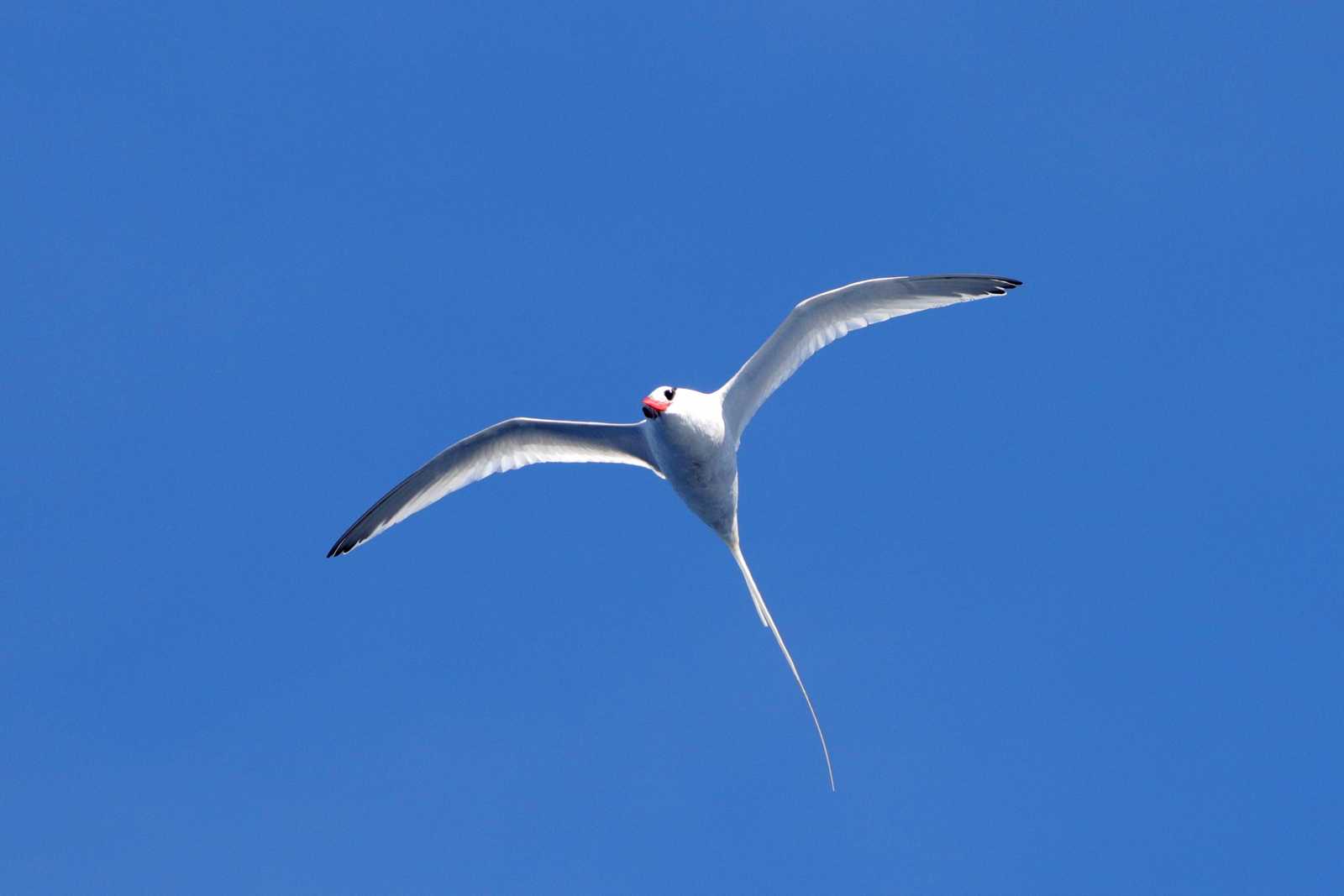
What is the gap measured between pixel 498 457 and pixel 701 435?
11.4ft

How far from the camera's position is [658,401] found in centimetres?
2475

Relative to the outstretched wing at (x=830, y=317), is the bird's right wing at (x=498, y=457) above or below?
below

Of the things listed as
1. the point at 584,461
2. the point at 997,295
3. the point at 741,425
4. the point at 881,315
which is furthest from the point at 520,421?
the point at 997,295

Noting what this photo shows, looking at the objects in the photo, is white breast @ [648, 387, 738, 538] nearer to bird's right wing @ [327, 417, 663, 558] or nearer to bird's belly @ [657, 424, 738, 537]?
bird's belly @ [657, 424, 738, 537]

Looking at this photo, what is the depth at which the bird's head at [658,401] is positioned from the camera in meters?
24.7

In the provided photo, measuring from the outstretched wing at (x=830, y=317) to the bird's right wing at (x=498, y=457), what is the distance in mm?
1605

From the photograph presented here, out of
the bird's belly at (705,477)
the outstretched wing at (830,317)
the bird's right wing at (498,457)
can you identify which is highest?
the outstretched wing at (830,317)

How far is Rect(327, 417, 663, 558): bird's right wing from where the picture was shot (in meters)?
26.3

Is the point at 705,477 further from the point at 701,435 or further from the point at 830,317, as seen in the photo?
the point at 830,317

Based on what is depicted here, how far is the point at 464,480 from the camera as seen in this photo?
26750 millimetres

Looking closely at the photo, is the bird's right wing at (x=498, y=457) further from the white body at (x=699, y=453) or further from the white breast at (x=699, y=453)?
the white breast at (x=699, y=453)

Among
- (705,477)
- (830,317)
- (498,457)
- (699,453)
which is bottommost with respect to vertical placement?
(705,477)

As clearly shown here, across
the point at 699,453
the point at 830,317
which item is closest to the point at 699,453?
the point at 699,453

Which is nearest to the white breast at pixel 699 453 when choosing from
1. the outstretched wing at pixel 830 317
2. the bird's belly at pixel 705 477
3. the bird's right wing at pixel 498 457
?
the bird's belly at pixel 705 477
